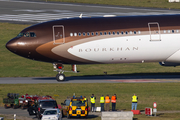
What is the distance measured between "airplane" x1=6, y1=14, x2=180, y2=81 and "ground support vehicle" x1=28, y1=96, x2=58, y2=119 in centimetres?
1545

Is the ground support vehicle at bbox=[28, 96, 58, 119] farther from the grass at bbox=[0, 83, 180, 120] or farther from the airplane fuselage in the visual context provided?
the airplane fuselage

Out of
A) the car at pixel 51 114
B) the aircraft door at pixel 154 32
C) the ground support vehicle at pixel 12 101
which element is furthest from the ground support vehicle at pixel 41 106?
the aircraft door at pixel 154 32

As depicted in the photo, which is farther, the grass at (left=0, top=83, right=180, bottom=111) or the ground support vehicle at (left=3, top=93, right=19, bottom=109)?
the grass at (left=0, top=83, right=180, bottom=111)

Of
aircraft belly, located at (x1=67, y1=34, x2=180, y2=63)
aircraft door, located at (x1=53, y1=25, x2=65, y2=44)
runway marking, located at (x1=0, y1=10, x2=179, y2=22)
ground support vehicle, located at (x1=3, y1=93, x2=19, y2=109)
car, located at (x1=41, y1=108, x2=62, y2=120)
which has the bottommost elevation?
car, located at (x1=41, y1=108, x2=62, y2=120)

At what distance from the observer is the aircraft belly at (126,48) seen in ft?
158

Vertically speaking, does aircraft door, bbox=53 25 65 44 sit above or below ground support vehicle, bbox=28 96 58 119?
above

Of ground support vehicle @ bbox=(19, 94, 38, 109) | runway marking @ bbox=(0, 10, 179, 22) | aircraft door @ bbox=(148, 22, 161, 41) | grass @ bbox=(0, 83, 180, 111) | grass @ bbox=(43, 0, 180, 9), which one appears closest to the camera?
ground support vehicle @ bbox=(19, 94, 38, 109)

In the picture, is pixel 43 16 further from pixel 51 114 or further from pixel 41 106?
pixel 51 114

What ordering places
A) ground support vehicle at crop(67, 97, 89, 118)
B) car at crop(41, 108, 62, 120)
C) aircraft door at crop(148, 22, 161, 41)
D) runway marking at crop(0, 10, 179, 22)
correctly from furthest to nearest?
1. runway marking at crop(0, 10, 179, 22)
2. aircraft door at crop(148, 22, 161, 41)
3. ground support vehicle at crop(67, 97, 89, 118)
4. car at crop(41, 108, 62, 120)

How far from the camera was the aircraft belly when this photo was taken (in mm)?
48188

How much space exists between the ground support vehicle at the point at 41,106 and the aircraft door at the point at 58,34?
50.8 ft

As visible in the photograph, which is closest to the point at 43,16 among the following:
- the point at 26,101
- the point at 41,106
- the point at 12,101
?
the point at 12,101

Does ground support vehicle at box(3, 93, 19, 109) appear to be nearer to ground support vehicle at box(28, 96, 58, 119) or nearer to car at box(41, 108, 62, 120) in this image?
ground support vehicle at box(28, 96, 58, 119)

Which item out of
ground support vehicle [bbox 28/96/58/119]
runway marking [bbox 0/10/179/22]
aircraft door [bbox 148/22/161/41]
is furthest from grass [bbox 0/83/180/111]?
runway marking [bbox 0/10/179/22]
